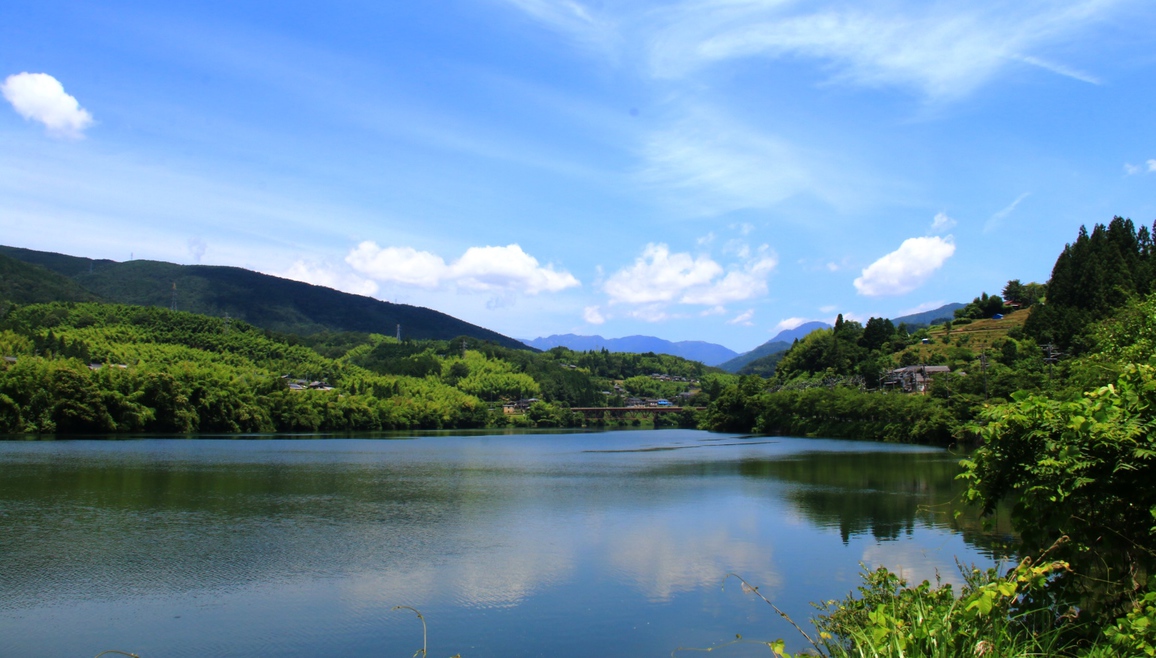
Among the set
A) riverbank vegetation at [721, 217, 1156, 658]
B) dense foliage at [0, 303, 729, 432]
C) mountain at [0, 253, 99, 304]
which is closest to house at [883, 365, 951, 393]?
dense foliage at [0, 303, 729, 432]

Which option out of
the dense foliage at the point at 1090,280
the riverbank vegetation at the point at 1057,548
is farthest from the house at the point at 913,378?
the riverbank vegetation at the point at 1057,548

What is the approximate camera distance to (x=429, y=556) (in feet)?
69.1

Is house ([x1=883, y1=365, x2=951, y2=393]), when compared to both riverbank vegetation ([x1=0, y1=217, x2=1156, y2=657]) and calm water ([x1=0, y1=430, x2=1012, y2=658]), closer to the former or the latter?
riverbank vegetation ([x1=0, y1=217, x2=1156, y2=657])

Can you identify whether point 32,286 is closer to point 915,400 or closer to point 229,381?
point 229,381

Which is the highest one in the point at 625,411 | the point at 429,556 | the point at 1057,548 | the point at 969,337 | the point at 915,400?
the point at 969,337

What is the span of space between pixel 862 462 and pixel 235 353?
108055 mm

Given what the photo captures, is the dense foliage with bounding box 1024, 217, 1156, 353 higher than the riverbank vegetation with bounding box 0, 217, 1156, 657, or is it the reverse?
the dense foliage with bounding box 1024, 217, 1156, 353

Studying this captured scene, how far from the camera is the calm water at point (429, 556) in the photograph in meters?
14.4

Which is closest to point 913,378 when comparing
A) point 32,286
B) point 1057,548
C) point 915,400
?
point 915,400

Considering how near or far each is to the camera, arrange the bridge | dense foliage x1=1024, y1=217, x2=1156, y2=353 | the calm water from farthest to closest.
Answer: the bridge
dense foliage x1=1024, y1=217, x2=1156, y2=353
the calm water

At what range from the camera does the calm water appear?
14.4m

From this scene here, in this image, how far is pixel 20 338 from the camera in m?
90.8

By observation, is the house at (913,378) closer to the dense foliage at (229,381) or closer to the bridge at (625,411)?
the dense foliage at (229,381)

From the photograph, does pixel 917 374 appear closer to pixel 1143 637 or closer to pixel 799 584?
pixel 799 584
